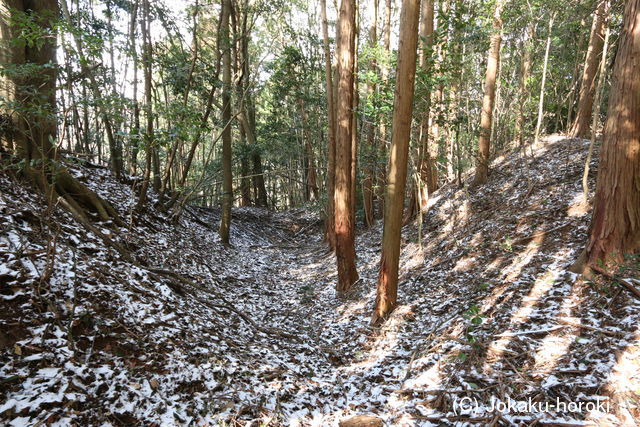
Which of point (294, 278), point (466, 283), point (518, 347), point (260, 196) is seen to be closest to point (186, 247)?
point (294, 278)

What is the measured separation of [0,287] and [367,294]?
578 cm

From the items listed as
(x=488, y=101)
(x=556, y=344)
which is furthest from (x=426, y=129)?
(x=556, y=344)

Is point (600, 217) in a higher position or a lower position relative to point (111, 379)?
higher

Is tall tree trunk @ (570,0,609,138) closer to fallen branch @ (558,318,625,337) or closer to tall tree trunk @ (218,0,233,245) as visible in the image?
fallen branch @ (558,318,625,337)

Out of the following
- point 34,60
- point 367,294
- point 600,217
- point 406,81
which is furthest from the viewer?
point 367,294

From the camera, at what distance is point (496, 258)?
643cm

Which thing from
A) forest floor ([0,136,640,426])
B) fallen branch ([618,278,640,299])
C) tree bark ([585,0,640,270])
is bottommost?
forest floor ([0,136,640,426])

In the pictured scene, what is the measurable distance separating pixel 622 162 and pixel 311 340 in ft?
16.0

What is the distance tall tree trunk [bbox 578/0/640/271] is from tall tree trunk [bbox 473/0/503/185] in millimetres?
5537

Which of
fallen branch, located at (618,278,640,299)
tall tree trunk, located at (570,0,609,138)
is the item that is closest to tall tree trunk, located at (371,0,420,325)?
fallen branch, located at (618,278,640,299)

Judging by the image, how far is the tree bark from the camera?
13.2ft

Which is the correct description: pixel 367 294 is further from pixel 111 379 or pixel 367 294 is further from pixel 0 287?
pixel 0 287

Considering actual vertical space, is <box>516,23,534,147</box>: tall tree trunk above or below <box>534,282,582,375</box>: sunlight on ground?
above

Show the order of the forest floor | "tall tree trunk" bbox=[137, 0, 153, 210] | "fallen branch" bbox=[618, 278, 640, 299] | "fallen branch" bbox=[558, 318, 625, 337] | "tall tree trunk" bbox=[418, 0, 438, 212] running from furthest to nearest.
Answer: "tall tree trunk" bbox=[418, 0, 438, 212]
"tall tree trunk" bbox=[137, 0, 153, 210]
"fallen branch" bbox=[618, 278, 640, 299]
"fallen branch" bbox=[558, 318, 625, 337]
the forest floor
